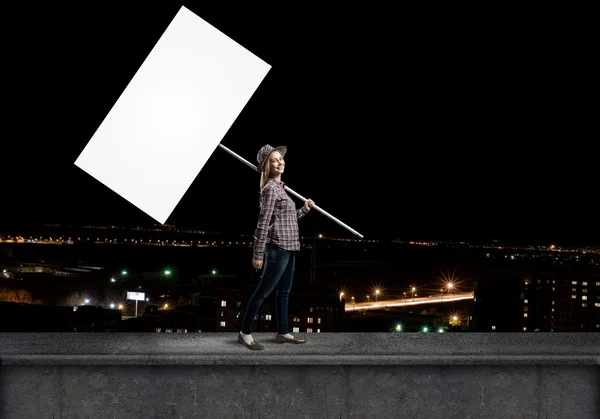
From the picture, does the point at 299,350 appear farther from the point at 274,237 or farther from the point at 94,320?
the point at 94,320

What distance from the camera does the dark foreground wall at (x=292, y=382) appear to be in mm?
4621

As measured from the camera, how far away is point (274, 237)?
17.7 ft

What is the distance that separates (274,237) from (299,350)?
3.27 feet

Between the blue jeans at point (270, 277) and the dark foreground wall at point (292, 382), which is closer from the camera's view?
the dark foreground wall at point (292, 382)

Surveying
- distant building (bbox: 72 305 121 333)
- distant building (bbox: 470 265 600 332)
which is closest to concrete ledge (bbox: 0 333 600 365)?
distant building (bbox: 72 305 121 333)

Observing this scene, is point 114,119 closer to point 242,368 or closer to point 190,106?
point 190,106

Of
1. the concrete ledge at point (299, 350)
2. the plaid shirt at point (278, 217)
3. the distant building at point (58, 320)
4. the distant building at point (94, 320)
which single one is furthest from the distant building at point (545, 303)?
the plaid shirt at point (278, 217)

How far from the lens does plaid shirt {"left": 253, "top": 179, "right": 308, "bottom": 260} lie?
5.33 m

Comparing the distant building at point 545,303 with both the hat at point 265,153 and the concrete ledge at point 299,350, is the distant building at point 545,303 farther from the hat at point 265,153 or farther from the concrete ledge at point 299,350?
the hat at point 265,153

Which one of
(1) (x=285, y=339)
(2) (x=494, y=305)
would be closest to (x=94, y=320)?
(2) (x=494, y=305)

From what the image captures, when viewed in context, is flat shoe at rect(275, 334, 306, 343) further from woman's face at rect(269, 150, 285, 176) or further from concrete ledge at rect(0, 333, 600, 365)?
woman's face at rect(269, 150, 285, 176)

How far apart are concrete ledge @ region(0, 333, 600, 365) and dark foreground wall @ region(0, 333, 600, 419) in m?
0.01

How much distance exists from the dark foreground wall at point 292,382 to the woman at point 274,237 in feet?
1.54

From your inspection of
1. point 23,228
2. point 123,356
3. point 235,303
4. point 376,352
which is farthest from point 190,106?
point 23,228
